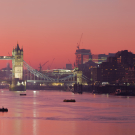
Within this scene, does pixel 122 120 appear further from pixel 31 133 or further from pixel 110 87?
pixel 110 87

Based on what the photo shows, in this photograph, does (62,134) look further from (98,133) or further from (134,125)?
(134,125)

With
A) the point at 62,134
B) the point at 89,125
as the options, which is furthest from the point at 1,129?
the point at 89,125

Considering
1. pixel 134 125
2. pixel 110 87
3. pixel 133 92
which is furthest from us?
pixel 110 87

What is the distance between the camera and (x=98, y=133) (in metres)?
46.3

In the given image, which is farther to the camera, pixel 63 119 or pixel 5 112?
pixel 5 112

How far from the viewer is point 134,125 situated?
52.8 metres

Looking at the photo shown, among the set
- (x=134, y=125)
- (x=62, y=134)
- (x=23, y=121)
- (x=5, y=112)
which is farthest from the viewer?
(x=5, y=112)

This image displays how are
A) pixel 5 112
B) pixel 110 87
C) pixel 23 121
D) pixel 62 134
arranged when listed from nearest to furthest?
1. pixel 62 134
2. pixel 23 121
3. pixel 5 112
4. pixel 110 87

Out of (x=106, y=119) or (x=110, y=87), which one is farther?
(x=110, y=87)

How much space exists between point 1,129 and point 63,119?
13.3m

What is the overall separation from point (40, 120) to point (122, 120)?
12221 mm

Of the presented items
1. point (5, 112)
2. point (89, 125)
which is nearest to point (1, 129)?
point (89, 125)

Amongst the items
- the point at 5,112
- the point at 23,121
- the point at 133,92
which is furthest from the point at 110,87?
the point at 23,121

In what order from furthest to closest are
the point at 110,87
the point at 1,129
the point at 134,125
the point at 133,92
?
the point at 110,87
the point at 133,92
the point at 134,125
the point at 1,129
